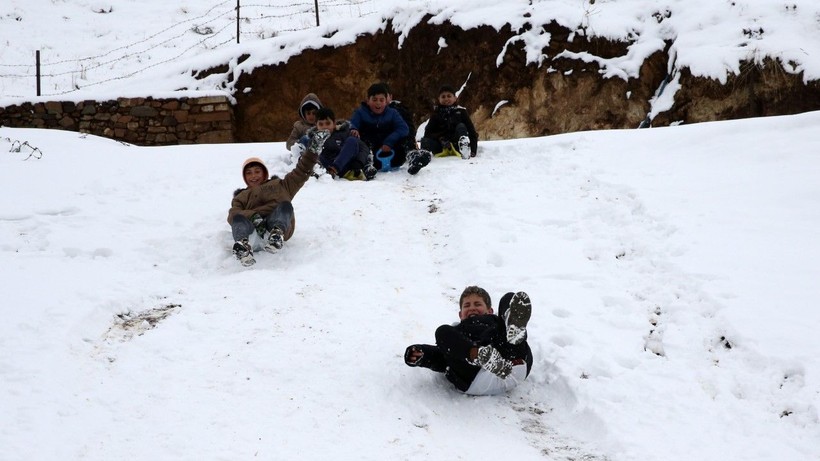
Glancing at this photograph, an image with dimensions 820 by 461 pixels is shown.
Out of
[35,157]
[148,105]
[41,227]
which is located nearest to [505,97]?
[148,105]

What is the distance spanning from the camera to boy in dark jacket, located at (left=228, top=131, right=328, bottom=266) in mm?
5965

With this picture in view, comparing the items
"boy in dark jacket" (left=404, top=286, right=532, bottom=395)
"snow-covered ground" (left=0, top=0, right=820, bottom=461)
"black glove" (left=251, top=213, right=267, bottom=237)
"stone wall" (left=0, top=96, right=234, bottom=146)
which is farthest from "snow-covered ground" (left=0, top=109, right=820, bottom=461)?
"stone wall" (left=0, top=96, right=234, bottom=146)

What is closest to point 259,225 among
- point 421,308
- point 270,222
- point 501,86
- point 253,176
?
point 270,222

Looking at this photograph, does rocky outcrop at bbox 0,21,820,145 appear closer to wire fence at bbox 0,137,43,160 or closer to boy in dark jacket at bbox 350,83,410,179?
boy in dark jacket at bbox 350,83,410,179

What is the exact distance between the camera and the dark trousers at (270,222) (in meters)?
6.04

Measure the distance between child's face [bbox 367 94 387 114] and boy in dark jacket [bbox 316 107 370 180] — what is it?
1.41 ft

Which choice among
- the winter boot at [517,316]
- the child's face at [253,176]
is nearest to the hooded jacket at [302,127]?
→ the child's face at [253,176]

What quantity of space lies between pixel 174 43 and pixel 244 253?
16.8 meters

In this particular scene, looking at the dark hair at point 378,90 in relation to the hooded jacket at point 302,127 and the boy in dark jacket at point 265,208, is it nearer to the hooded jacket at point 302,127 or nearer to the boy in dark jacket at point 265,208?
the hooded jacket at point 302,127

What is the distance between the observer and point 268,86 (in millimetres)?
14938

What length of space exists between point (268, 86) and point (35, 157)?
7.50 metres

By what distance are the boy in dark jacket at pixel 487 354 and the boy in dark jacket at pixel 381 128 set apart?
5.15 metres

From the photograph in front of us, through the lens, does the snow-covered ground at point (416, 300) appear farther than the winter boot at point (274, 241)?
No

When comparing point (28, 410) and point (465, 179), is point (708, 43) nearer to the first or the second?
point (465, 179)
